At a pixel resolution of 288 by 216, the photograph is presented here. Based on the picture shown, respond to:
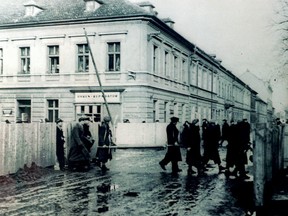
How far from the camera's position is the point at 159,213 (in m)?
6.70

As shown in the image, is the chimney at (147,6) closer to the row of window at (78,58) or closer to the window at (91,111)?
the row of window at (78,58)

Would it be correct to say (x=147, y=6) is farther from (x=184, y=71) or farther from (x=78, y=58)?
(x=184, y=71)

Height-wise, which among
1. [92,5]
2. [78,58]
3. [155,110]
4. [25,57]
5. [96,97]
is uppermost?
[92,5]

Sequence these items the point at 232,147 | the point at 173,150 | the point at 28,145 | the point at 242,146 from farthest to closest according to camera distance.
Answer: the point at 173,150 → the point at 232,147 → the point at 242,146 → the point at 28,145

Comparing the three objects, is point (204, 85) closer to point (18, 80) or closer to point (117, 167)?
point (18, 80)

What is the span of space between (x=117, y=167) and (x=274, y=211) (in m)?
7.37

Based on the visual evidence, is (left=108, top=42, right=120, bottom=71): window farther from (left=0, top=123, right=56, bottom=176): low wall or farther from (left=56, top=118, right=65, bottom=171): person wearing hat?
(left=0, top=123, right=56, bottom=176): low wall

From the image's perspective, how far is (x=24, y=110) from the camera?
1014 inches

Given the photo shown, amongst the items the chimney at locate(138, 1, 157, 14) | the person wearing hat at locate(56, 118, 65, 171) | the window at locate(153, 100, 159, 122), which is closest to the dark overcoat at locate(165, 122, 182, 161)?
Result: the person wearing hat at locate(56, 118, 65, 171)

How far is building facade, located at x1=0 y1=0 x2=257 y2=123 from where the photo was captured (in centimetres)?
2420

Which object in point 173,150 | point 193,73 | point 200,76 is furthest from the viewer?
point 200,76

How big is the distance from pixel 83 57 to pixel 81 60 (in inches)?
9.1

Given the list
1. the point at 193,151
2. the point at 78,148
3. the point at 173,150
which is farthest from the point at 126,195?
the point at 78,148

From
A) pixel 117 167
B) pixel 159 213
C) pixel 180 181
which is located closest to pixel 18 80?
pixel 117 167
